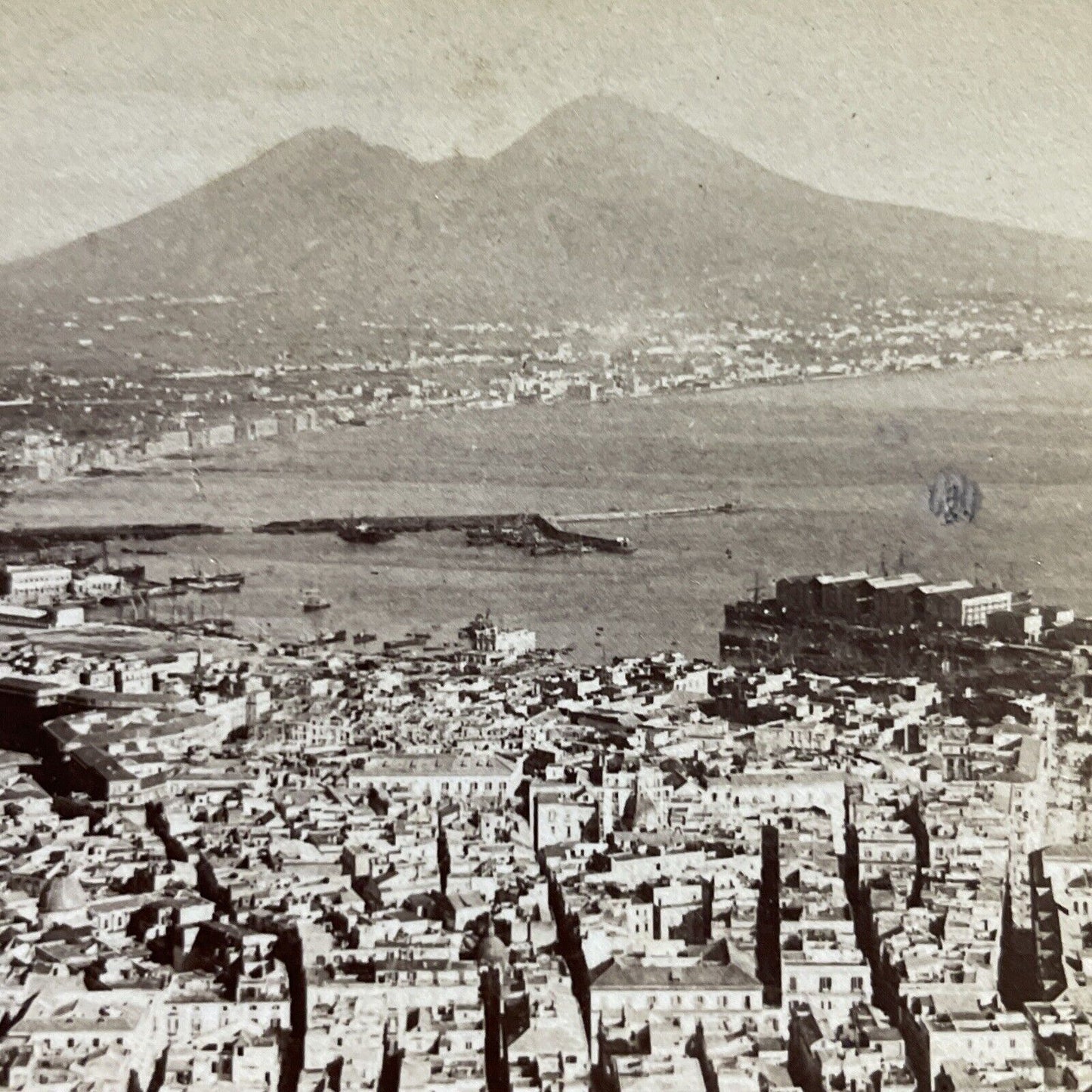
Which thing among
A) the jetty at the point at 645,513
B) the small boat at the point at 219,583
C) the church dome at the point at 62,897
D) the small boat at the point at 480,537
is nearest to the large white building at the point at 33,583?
the small boat at the point at 219,583

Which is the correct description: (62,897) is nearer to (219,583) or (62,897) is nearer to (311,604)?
(219,583)

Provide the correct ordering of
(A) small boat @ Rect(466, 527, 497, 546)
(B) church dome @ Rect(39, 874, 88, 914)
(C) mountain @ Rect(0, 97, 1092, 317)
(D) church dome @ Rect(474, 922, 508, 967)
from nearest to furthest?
1. (D) church dome @ Rect(474, 922, 508, 967)
2. (B) church dome @ Rect(39, 874, 88, 914)
3. (C) mountain @ Rect(0, 97, 1092, 317)
4. (A) small boat @ Rect(466, 527, 497, 546)

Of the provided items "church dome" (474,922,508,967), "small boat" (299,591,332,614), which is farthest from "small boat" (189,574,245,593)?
"church dome" (474,922,508,967)

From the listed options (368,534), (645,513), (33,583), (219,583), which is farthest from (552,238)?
(33,583)

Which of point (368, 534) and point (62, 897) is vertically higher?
point (368, 534)

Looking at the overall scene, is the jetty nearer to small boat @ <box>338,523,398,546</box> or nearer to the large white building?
small boat @ <box>338,523,398,546</box>
